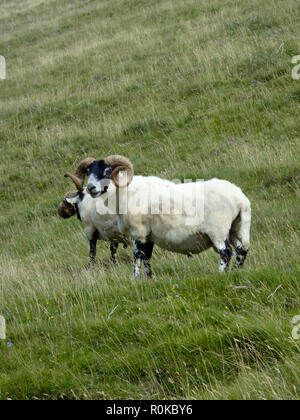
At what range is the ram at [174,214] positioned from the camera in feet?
27.6

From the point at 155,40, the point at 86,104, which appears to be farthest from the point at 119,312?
the point at 155,40

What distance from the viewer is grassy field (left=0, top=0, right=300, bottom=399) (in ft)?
19.1

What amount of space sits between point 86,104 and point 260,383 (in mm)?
16379

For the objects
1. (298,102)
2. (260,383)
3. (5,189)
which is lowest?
(5,189)

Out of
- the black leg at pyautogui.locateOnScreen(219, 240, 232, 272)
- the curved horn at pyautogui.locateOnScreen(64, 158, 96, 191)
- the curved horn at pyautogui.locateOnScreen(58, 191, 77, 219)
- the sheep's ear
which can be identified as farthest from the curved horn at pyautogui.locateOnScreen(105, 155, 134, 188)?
the curved horn at pyautogui.locateOnScreen(58, 191, 77, 219)

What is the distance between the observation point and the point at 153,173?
576 inches

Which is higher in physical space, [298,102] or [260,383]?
[260,383]

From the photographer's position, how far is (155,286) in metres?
7.50

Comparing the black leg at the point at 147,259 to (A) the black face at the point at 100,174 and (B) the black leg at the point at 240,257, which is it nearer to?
(A) the black face at the point at 100,174

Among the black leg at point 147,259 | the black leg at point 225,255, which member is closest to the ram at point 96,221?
the black leg at point 147,259

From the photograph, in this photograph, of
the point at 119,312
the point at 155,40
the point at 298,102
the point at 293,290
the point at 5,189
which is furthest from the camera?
the point at 155,40

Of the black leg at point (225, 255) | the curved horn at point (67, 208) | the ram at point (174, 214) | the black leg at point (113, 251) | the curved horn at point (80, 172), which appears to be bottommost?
the black leg at point (113, 251)

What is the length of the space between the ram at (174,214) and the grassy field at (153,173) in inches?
13.2

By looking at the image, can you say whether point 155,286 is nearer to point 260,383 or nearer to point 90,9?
point 260,383
